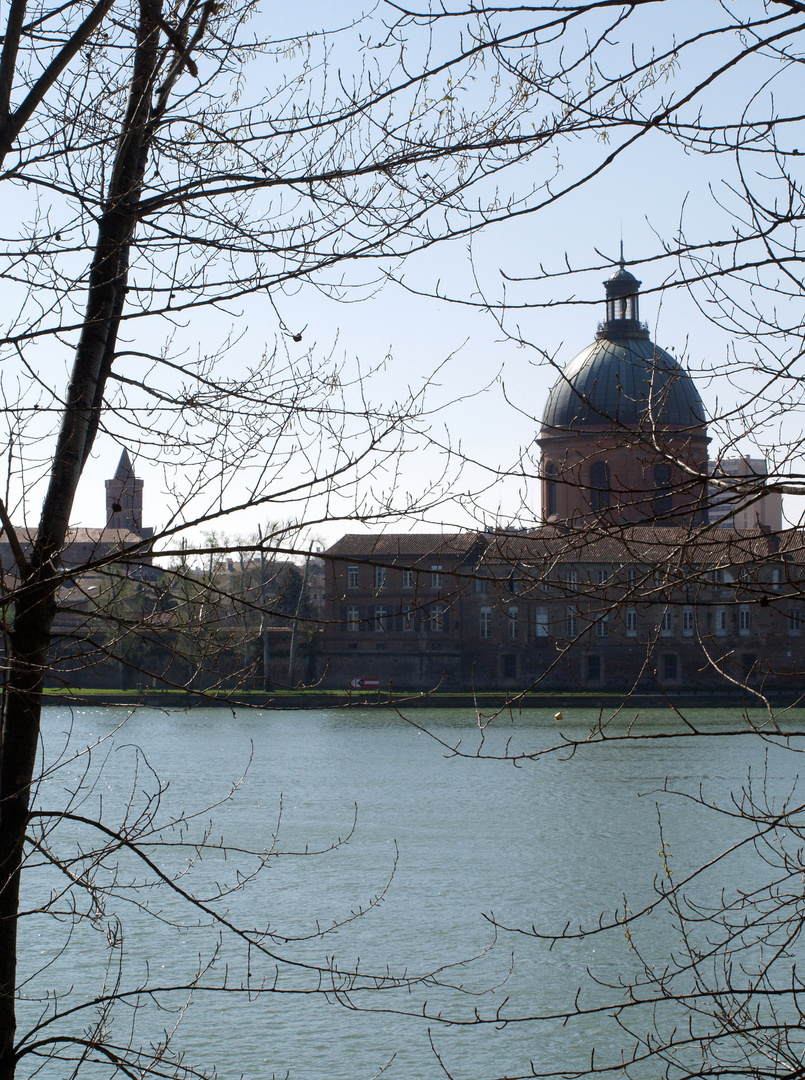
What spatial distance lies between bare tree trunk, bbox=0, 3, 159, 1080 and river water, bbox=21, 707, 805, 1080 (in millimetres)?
191

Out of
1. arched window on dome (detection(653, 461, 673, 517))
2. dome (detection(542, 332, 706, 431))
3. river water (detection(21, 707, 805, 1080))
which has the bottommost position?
river water (detection(21, 707, 805, 1080))

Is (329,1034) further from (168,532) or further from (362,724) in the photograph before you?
(362,724)

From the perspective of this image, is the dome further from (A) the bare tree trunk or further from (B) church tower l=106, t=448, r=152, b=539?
(A) the bare tree trunk

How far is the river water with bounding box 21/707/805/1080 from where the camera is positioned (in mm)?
9953

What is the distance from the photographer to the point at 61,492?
3.72m

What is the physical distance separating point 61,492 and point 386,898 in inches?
476

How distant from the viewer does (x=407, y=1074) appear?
32.8ft

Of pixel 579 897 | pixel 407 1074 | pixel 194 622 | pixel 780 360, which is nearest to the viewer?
pixel 780 360

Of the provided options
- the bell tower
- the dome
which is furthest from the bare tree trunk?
the dome

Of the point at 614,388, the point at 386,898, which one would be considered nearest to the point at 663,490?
the point at 386,898

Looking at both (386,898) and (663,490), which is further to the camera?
(386,898)

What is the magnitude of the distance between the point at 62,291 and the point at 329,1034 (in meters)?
8.97

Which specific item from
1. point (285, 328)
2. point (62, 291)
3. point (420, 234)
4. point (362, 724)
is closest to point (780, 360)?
point (420, 234)

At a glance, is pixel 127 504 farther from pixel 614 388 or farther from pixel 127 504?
pixel 614 388
